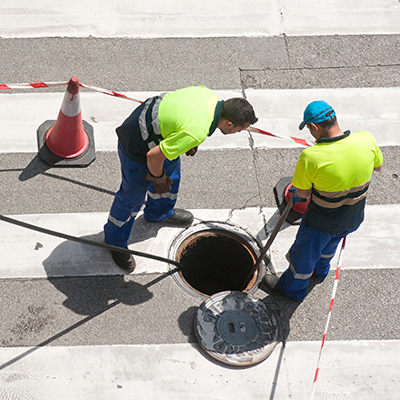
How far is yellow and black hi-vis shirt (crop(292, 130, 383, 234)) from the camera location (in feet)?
11.5

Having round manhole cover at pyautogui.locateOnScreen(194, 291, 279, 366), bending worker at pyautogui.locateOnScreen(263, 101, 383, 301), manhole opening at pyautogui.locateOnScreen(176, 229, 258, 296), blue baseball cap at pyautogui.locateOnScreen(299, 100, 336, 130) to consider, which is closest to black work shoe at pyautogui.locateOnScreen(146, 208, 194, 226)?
manhole opening at pyautogui.locateOnScreen(176, 229, 258, 296)

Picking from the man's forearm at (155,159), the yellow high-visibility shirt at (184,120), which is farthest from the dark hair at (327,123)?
the man's forearm at (155,159)

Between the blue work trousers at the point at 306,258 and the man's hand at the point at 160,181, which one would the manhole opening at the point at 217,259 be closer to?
the blue work trousers at the point at 306,258

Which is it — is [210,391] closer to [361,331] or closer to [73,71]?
→ [361,331]

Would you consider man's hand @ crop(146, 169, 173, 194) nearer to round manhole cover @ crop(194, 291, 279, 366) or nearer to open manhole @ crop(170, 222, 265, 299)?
open manhole @ crop(170, 222, 265, 299)

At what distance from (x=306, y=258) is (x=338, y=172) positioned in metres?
1.00

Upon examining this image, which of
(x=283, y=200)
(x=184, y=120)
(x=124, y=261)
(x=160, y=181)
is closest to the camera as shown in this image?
(x=184, y=120)

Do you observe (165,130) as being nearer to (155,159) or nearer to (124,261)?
(155,159)

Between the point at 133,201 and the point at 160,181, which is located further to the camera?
the point at 133,201

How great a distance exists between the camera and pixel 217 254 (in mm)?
5387

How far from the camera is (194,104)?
12.0ft

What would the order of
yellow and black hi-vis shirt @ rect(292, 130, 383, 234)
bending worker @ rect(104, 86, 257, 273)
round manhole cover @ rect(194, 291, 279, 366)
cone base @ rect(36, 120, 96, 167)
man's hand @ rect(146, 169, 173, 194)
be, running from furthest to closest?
cone base @ rect(36, 120, 96, 167) < round manhole cover @ rect(194, 291, 279, 366) < man's hand @ rect(146, 169, 173, 194) < bending worker @ rect(104, 86, 257, 273) < yellow and black hi-vis shirt @ rect(292, 130, 383, 234)

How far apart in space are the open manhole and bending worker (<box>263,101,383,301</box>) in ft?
2.71

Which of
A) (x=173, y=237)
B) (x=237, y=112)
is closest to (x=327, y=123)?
(x=237, y=112)
